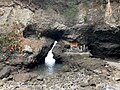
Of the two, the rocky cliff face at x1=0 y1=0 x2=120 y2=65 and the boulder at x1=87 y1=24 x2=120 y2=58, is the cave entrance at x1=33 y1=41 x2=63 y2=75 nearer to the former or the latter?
the rocky cliff face at x1=0 y1=0 x2=120 y2=65

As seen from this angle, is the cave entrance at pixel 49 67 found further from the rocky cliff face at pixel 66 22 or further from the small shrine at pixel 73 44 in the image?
the small shrine at pixel 73 44

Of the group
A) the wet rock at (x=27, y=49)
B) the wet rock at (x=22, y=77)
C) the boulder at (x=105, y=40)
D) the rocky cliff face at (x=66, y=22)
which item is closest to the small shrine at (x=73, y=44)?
the rocky cliff face at (x=66, y=22)

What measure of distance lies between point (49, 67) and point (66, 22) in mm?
4360

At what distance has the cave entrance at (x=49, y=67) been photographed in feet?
61.3

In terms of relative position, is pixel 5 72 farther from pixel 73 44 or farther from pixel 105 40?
pixel 105 40

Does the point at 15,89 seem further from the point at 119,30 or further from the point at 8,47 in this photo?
the point at 119,30

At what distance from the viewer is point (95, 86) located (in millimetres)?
15438

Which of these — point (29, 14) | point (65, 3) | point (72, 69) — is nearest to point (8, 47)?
point (29, 14)

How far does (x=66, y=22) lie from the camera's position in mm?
22188

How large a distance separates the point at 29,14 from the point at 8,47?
11.9ft

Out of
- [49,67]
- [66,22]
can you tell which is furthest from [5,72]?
[66,22]

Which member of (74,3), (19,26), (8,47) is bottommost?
(8,47)

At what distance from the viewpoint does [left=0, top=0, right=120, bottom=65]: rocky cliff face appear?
823 inches

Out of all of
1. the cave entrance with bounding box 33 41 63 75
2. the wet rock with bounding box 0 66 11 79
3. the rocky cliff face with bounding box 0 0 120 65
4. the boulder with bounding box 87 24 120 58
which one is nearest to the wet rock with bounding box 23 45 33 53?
the rocky cliff face with bounding box 0 0 120 65
